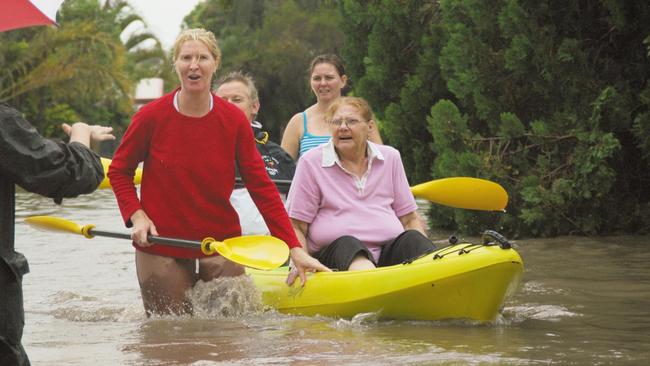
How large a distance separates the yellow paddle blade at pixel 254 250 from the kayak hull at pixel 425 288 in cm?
87

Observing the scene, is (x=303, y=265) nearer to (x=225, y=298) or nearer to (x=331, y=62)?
(x=225, y=298)

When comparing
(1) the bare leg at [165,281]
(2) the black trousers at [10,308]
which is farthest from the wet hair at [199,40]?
(2) the black trousers at [10,308]

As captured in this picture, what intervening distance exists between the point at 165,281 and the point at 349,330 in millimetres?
1058

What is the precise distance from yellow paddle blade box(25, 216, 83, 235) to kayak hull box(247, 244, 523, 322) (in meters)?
1.38

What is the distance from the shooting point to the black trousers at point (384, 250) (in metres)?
6.93

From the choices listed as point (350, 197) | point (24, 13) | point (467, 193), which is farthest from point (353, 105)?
point (24, 13)

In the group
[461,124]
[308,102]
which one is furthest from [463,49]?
[308,102]

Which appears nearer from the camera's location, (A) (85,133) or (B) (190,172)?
(A) (85,133)

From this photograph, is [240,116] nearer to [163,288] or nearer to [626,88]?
[163,288]

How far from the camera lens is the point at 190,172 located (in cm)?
621

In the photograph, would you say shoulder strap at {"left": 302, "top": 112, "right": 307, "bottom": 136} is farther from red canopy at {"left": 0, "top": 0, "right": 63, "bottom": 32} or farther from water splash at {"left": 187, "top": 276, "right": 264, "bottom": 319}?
red canopy at {"left": 0, "top": 0, "right": 63, "bottom": 32}

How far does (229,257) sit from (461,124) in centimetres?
617

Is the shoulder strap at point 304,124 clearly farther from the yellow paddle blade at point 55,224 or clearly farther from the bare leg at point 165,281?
the bare leg at point 165,281

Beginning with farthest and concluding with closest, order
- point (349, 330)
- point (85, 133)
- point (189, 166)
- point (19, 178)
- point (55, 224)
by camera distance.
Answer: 1. point (55, 224)
2. point (349, 330)
3. point (189, 166)
4. point (85, 133)
5. point (19, 178)
